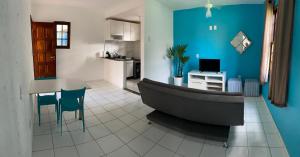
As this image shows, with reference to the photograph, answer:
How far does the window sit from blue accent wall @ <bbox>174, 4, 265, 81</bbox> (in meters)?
3.65

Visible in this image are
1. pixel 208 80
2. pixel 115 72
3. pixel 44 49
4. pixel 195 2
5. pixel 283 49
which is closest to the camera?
pixel 283 49

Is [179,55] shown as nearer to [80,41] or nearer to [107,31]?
[107,31]

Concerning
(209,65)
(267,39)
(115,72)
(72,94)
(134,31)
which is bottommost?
(72,94)

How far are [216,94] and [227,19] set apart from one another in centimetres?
409

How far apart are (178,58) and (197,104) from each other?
13.0 ft

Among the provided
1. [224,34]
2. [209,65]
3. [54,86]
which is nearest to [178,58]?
[209,65]

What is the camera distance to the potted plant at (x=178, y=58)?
629 cm

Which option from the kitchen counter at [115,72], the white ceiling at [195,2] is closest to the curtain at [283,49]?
the white ceiling at [195,2]

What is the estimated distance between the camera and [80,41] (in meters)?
6.99

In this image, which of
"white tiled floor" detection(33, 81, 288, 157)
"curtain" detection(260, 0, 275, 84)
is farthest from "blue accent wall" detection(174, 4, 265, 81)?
"white tiled floor" detection(33, 81, 288, 157)

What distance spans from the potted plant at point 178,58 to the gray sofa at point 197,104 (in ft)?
10.3

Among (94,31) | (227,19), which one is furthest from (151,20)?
(94,31)

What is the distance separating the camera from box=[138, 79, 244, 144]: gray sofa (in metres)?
2.53

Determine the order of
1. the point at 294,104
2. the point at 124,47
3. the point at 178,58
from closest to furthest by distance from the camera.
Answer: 1. the point at 294,104
2. the point at 178,58
3. the point at 124,47
